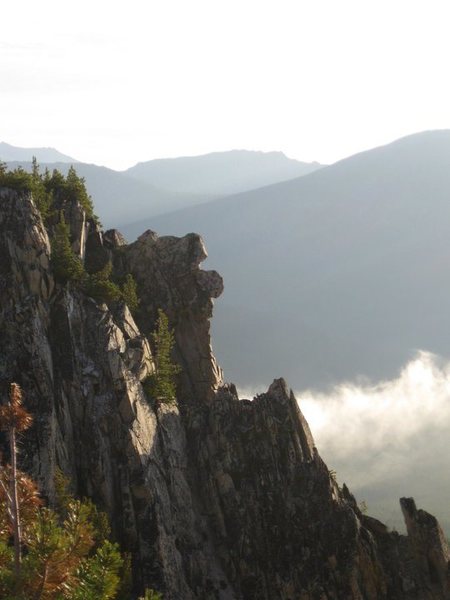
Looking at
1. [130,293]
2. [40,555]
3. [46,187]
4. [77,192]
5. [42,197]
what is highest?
[46,187]

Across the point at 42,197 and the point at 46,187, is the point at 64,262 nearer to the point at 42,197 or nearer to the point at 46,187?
the point at 42,197

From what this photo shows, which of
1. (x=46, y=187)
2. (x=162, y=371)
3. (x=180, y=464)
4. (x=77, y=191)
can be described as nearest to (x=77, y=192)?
(x=77, y=191)

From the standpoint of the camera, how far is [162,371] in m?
62.4

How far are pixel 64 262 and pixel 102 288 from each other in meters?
5.06

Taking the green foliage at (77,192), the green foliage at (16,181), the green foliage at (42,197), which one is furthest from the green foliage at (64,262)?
the green foliage at (77,192)

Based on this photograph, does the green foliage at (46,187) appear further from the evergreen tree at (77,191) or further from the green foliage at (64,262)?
the green foliage at (64,262)

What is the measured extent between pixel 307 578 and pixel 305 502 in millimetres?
7363

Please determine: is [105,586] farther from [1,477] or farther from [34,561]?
[1,477]

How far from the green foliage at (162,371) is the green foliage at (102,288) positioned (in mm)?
6115

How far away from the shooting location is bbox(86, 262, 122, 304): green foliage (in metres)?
60.9

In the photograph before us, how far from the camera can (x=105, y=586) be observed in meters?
30.0

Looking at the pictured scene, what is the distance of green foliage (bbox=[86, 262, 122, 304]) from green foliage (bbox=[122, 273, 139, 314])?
8.52 ft

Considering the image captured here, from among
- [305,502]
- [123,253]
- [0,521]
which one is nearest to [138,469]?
[305,502]

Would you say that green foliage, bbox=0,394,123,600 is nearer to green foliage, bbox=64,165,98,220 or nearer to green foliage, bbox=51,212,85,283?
green foliage, bbox=51,212,85,283
